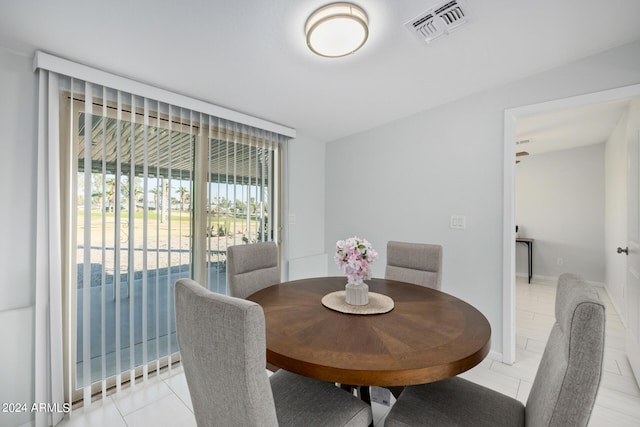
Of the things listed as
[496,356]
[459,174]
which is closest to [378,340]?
[496,356]

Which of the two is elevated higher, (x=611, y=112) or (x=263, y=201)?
(x=611, y=112)

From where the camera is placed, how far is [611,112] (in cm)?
307

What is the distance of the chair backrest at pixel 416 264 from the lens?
2.02m

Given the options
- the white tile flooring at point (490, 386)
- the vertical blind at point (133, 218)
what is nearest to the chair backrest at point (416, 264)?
the white tile flooring at point (490, 386)

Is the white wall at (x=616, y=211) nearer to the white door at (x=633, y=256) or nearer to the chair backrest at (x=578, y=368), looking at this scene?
the white door at (x=633, y=256)

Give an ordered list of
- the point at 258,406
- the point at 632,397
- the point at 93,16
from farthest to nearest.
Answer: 1. the point at 632,397
2. the point at 93,16
3. the point at 258,406

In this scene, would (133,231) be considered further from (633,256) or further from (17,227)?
(633,256)

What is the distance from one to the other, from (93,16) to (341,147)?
259cm

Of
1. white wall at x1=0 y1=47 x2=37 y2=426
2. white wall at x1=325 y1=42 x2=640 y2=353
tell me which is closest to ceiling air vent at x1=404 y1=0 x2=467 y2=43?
white wall at x1=325 y1=42 x2=640 y2=353

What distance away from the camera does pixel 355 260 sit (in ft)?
4.58

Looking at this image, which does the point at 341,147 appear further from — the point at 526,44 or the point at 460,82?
the point at 526,44

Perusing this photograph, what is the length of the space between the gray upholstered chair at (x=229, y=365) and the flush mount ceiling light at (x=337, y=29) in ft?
4.77

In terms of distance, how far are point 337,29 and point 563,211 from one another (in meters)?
5.40

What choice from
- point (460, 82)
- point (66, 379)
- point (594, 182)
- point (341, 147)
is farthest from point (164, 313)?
point (594, 182)
